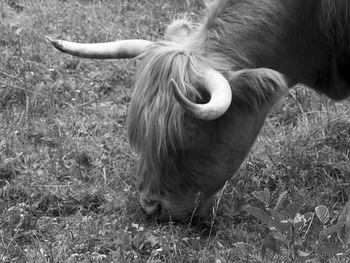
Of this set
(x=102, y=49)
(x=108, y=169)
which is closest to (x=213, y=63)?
(x=102, y=49)

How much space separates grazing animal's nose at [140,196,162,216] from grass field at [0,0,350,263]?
0.25 ft

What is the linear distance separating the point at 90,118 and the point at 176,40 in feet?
5.76

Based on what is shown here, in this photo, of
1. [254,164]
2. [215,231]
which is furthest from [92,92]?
[215,231]

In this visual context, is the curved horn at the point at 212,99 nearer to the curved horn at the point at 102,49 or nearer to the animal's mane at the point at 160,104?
the animal's mane at the point at 160,104

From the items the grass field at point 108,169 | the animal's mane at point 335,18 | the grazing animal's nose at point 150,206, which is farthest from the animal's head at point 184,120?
the animal's mane at point 335,18

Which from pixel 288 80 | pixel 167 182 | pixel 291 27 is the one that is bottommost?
pixel 167 182

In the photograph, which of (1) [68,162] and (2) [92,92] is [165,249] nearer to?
(1) [68,162]

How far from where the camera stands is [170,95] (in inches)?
195

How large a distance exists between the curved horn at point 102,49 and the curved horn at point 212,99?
0.60 m

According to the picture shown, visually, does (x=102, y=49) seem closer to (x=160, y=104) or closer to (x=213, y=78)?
(x=160, y=104)

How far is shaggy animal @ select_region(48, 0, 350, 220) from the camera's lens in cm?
498

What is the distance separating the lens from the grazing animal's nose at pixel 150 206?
5.33 metres

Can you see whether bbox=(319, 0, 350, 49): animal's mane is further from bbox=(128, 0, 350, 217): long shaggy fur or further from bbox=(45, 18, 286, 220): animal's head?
bbox=(45, 18, 286, 220): animal's head

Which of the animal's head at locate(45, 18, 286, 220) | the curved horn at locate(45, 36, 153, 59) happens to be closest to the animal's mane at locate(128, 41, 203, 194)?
the animal's head at locate(45, 18, 286, 220)
